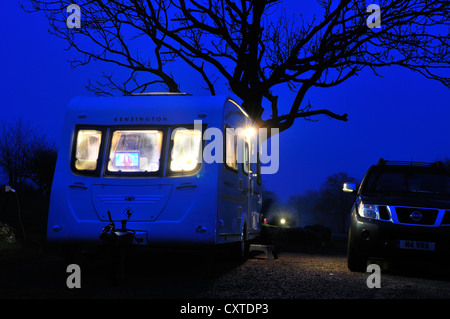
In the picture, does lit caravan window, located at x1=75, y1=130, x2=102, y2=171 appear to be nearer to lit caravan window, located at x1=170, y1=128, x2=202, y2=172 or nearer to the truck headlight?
lit caravan window, located at x1=170, y1=128, x2=202, y2=172

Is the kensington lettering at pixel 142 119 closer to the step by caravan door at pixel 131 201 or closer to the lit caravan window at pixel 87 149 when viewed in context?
the lit caravan window at pixel 87 149

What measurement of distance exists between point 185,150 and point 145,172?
69 cm

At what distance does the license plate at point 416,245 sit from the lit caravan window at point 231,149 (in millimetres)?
2951

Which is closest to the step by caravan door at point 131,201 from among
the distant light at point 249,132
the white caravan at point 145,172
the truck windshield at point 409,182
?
the white caravan at point 145,172

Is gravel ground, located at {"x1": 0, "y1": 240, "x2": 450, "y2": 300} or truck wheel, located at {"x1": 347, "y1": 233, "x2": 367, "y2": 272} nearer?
gravel ground, located at {"x1": 0, "y1": 240, "x2": 450, "y2": 300}

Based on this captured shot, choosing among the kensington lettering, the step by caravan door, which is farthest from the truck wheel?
the kensington lettering

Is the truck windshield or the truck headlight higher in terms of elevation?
the truck windshield

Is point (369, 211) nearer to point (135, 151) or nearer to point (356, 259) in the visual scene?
point (356, 259)

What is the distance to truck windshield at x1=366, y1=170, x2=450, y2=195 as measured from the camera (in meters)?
10.8

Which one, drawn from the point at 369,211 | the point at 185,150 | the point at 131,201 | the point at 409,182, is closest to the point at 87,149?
the point at 131,201

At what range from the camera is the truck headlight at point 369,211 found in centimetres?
968

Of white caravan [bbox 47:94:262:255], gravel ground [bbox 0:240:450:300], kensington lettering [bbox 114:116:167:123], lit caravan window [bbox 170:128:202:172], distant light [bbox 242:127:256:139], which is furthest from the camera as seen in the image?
distant light [bbox 242:127:256:139]

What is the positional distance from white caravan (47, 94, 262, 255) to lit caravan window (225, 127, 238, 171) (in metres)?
0.05

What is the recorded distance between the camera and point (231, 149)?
9.85 m
